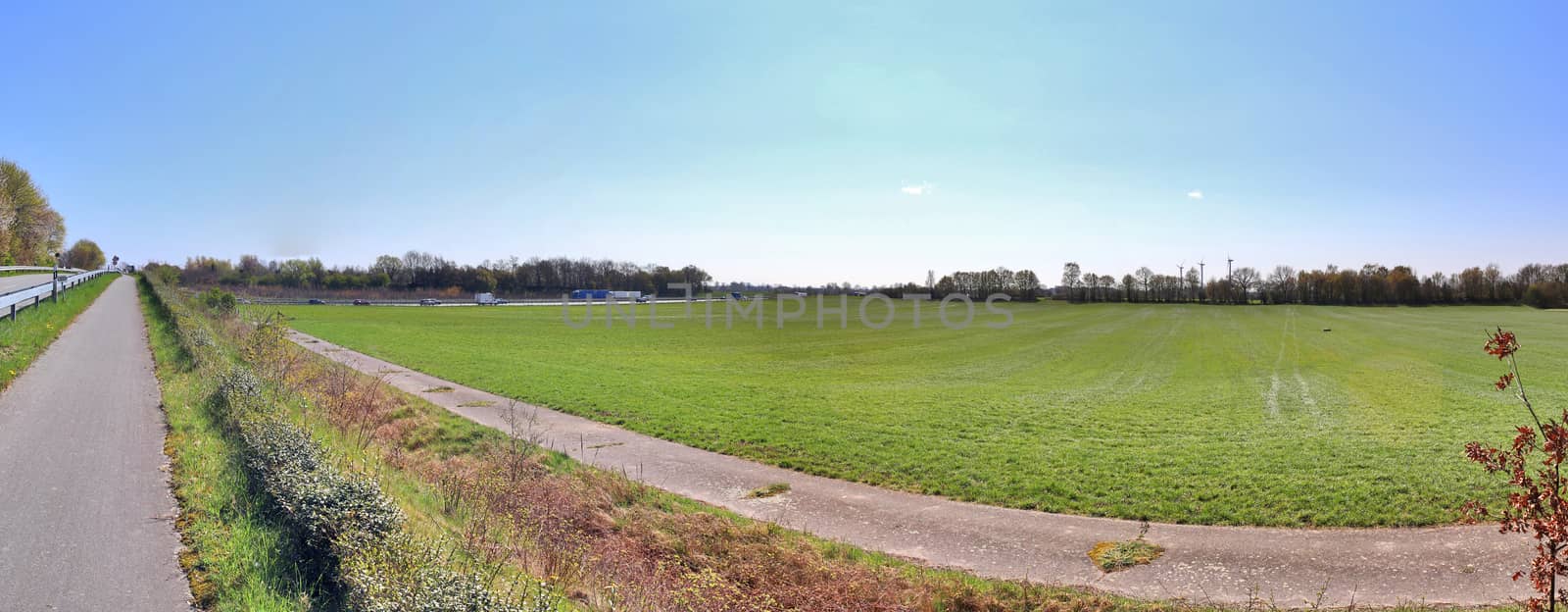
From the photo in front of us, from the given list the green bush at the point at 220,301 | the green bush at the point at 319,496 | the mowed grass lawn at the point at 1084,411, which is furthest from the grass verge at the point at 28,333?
the mowed grass lawn at the point at 1084,411

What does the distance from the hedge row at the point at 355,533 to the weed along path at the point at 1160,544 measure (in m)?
5.80

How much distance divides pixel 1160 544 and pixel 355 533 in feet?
29.8

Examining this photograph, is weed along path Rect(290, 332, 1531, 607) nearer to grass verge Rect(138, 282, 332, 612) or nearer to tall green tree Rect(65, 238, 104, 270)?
grass verge Rect(138, 282, 332, 612)

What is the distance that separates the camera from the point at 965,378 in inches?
1043

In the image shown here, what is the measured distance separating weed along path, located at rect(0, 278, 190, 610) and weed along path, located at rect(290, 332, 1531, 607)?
22.5 ft

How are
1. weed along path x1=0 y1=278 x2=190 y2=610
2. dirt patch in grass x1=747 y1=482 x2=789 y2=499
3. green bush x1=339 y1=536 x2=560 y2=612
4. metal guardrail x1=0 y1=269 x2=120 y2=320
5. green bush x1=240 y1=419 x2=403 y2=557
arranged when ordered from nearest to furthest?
green bush x1=339 y1=536 x2=560 y2=612 < weed along path x1=0 y1=278 x2=190 y2=610 < green bush x1=240 y1=419 x2=403 y2=557 < dirt patch in grass x1=747 y1=482 x2=789 y2=499 < metal guardrail x1=0 y1=269 x2=120 y2=320

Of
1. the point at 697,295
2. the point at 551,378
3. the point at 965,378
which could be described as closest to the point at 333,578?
the point at 551,378

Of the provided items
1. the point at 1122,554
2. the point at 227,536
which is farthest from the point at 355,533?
the point at 1122,554

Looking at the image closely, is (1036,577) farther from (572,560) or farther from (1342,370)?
(1342,370)

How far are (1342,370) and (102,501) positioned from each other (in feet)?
122

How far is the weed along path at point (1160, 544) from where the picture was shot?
753 cm

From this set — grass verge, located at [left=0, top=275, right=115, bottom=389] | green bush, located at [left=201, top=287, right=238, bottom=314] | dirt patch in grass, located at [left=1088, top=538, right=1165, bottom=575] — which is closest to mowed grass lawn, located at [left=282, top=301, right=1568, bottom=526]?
dirt patch in grass, located at [left=1088, top=538, right=1165, bottom=575]

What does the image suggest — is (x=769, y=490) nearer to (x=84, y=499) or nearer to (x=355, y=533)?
(x=355, y=533)

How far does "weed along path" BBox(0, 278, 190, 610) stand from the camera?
459 centimetres
